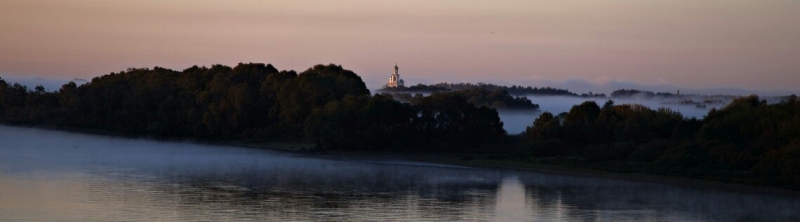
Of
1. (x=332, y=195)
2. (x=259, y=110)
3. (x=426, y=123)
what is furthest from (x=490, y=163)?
(x=259, y=110)

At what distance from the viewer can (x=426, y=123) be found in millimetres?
76750

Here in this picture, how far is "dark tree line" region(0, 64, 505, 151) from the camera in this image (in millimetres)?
75688

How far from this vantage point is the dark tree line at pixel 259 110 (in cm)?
7569

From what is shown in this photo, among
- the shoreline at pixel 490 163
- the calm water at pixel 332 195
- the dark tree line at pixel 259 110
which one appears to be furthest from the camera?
the dark tree line at pixel 259 110

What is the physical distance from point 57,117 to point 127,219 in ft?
354

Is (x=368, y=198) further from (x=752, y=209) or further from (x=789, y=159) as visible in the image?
(x=789, y=159)

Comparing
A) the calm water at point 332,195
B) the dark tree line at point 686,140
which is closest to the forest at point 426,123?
the dark tree line at point 686,140

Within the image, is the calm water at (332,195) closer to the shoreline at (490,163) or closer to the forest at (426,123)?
the shoreline at (490,163)

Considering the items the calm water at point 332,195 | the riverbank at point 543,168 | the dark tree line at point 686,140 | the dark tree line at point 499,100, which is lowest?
the calm water at point 332,195

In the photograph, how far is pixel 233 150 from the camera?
8238cm

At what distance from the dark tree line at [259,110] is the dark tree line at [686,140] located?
8986mm

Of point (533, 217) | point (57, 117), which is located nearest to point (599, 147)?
point (533, 217)

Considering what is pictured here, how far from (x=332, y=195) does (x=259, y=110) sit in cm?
5603

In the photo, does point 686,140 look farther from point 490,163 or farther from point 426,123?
point 426,123
